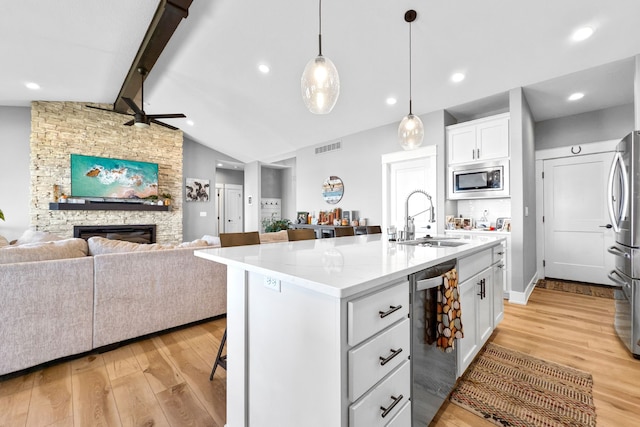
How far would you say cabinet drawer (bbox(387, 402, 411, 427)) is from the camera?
41.9 inches

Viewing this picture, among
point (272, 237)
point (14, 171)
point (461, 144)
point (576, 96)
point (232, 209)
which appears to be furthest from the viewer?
point (232, 209)

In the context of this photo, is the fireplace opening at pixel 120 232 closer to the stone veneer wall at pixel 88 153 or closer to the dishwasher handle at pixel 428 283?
the stone veneer wall at pixel 88 153

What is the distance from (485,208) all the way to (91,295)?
4866mm

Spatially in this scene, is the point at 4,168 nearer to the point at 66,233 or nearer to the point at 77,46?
the point at 66,233

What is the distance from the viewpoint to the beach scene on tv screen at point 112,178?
5.58 meters

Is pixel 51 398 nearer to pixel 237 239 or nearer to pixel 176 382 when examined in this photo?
pixel 176 382

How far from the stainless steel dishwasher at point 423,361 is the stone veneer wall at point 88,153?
684 centimetres

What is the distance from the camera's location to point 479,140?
3844 millimetres

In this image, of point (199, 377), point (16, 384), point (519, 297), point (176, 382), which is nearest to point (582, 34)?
point (519, 297)

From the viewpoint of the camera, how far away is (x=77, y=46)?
3732 millimetres

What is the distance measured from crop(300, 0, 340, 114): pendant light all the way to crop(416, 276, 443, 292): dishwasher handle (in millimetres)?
1319

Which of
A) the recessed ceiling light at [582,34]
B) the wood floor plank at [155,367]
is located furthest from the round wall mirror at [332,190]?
the wood floor plank at [155,367]

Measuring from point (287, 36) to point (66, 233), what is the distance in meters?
5.77

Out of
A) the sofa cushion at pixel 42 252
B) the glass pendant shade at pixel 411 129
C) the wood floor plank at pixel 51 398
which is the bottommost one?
the wood floor plank at pixel 51 398
